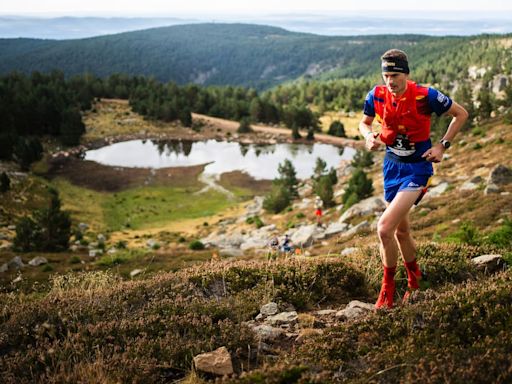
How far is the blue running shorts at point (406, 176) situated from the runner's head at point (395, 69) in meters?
0.97

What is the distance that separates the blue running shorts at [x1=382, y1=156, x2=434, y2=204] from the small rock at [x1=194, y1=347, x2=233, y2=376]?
3036 millimetres

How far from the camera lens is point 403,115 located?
587cm

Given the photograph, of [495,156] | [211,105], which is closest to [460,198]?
[495,156]

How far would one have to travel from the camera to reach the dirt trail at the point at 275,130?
80.5 m

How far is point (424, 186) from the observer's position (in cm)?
593

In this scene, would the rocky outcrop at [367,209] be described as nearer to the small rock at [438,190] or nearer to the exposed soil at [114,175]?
the small rock at [438,190]

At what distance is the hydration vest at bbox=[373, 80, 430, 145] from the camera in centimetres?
581

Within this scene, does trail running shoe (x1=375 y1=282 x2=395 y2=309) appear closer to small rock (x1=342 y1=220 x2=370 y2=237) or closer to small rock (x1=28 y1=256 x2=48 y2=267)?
small rock (x1=342 y1=220 x2=370 y2=237)

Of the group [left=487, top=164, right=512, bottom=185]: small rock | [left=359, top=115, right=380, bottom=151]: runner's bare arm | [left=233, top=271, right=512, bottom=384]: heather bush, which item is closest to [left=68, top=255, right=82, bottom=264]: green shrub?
[left=359, top=115, right=380, bottom=151]: runner's bare arm

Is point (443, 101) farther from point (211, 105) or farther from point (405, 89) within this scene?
point (211, 105)

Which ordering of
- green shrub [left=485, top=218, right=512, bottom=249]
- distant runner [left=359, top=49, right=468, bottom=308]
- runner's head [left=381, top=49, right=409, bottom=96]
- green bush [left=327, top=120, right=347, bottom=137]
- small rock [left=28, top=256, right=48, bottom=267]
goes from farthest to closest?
green bush [left=327, top=120, right=347, bottom=137]
small rock [left=28, top=256, right=48, bottom=267]
green shrub [left=485, top=218, right=512, bottom=249]
distant runner [left=359, top=49, right=468, bottom=308]
runner's head [left=381, top=49, right=409, bottom=96]

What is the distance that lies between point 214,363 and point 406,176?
3.31 metres

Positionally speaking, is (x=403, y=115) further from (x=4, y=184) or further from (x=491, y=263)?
(x=4, y=184)

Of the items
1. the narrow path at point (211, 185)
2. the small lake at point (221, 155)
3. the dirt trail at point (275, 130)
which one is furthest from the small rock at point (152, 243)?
the dirt trail at point (275, 130)
